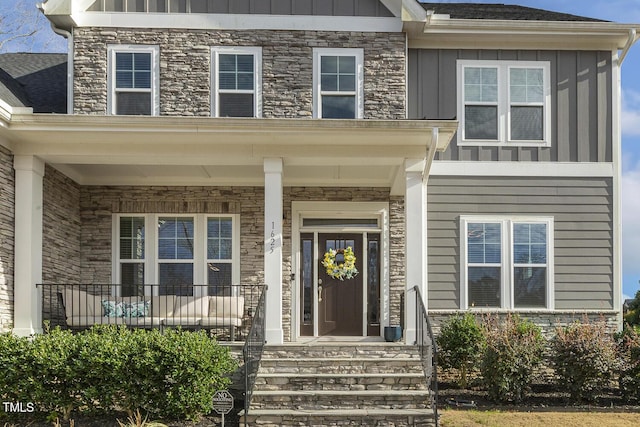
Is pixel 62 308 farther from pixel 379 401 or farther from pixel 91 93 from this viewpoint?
pixel 379 401

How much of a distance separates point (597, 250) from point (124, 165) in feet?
27.4

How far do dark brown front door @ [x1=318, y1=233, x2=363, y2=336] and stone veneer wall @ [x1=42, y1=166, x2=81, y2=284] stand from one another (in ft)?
14.2

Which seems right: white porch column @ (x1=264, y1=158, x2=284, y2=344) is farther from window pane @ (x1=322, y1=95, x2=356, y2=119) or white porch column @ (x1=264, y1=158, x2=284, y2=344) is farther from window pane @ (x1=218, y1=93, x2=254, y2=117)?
window pane @ (x1=322, y1=95, x2=356, y2=119)

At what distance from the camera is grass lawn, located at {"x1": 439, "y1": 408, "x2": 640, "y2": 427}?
353 inches

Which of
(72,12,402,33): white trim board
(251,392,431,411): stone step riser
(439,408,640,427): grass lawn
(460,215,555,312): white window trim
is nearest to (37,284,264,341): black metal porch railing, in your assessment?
(251,392,431,411): stone step riser

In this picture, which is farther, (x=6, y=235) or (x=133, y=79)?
(x=133, y=79)

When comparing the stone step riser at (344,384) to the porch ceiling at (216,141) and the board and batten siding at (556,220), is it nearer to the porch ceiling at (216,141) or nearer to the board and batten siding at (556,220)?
the porch ceiling at (216,141)

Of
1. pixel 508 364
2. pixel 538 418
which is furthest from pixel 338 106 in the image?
pixel 538 418

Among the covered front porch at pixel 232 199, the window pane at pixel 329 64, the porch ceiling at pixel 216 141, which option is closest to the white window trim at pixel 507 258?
the covered front porch at pixel 232 199

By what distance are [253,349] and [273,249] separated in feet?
5.42

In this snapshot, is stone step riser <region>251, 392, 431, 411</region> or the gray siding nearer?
stone step riser <region>251, 392, 431, 411</region>

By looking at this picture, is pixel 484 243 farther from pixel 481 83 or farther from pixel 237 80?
pixel 237 80

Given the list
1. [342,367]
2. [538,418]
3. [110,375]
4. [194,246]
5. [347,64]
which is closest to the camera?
[110,375]

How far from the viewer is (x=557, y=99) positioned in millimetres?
13125
